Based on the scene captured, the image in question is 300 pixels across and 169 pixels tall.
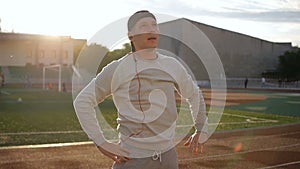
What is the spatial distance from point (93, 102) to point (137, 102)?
0.25m

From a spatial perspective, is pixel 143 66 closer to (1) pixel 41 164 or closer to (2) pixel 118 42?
(2) pixel 118 42

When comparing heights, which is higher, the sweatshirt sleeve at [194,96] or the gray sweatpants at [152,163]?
the sweatshirt sleeve at [194,96]

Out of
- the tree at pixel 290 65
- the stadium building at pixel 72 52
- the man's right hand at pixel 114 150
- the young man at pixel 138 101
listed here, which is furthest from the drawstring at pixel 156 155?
the tree at pixel 290 65

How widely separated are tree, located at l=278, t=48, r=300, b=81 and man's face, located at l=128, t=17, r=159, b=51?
70995 mm

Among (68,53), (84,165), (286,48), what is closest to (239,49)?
(286,48)

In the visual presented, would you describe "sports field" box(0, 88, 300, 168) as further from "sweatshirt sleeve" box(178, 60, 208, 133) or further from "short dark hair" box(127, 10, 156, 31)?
"short dark hair" box(127, 10, 156, 31)

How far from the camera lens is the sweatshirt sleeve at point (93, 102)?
2.58 metres

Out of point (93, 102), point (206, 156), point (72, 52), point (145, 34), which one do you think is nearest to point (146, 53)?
point (145, 34)

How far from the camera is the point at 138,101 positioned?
260cm

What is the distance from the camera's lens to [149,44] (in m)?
2.62

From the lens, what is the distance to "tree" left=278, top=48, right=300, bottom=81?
7200cm

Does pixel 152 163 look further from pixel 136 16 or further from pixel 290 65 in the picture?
pixel 290 65

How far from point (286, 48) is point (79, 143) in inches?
2873

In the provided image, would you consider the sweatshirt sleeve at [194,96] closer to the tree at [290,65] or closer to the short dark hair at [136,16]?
the short dark hair at [136,16]
